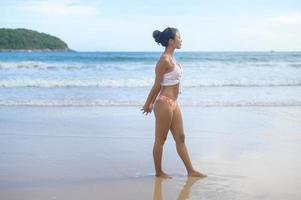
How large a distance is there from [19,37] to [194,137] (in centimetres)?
9411

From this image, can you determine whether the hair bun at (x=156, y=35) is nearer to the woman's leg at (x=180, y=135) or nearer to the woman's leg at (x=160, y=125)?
the woman's leg at (x=160, y=125)

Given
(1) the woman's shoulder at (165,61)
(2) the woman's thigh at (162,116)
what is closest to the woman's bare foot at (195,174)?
(2) the woman's thigh at (162,116)

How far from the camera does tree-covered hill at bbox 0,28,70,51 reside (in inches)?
3669

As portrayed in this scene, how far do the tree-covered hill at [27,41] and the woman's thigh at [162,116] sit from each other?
88.3 metres

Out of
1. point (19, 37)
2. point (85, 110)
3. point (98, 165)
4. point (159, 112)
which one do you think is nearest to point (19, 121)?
point (85, 110)

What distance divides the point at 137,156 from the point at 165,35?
202 centimetres

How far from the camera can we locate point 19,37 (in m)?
98.1

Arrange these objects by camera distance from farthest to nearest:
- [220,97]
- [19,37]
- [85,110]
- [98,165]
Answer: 1. [19,37]
2. [220,97]
3. [85,110]
4. [98,165]

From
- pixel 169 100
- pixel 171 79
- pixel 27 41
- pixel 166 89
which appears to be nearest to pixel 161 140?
pixel 169 100

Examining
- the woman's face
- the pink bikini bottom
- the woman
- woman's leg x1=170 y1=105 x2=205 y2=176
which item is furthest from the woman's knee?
the woman's face

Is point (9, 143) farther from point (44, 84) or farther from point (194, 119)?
→ point (44, 84)

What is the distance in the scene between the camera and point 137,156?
702 cm

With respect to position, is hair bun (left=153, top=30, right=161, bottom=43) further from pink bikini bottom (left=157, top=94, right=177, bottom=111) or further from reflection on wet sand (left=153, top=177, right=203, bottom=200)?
reflection on wet sand (left=153, top=177, right=203, bottom=200)

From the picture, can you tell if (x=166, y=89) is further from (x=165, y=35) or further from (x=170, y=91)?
(x=165, y=35)
